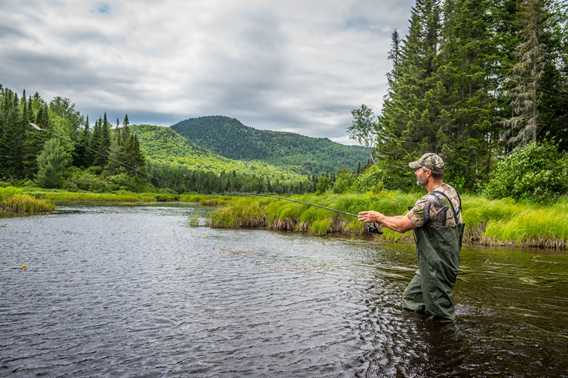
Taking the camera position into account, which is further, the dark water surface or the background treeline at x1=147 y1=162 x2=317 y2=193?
the background treeline at x1=147 y1=162 x2=317 y2=193

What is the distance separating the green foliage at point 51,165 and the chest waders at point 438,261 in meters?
95.2

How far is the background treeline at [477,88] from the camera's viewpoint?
108 ft

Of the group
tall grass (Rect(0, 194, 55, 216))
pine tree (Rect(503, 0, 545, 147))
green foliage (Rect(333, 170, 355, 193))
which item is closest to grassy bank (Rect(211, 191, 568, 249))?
pine tree (Rect(503, 0, 545, 147))

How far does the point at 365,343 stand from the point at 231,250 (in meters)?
11.7

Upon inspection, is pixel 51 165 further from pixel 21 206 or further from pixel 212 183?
pixel 212 183

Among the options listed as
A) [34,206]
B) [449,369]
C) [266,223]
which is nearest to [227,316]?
[449,369]

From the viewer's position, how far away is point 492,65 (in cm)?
3950

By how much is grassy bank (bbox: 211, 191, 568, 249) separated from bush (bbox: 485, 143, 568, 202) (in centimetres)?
131

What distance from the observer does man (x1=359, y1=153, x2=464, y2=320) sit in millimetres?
Answer: 7094

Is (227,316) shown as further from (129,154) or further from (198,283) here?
(129,154)

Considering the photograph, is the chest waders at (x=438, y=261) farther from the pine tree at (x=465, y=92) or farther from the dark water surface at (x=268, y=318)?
the pine tree at (x=465, y=92)

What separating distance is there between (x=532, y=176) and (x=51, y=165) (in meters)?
90.5

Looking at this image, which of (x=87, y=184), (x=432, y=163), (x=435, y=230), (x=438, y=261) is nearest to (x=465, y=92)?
(x=432, y=163)

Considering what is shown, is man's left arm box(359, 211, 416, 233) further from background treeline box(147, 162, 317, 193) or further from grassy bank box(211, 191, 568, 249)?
background treeline box(147, 162, 317, 193)
